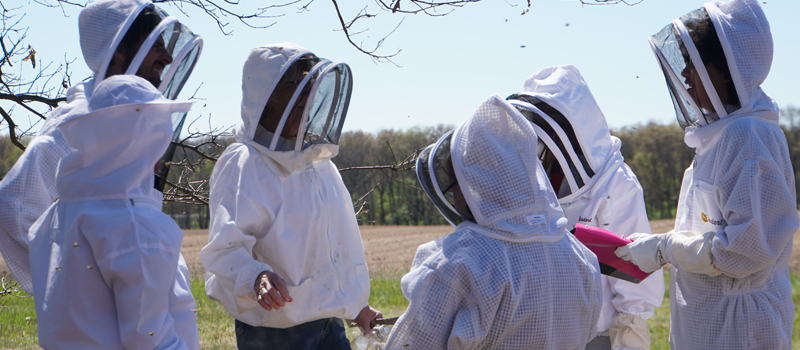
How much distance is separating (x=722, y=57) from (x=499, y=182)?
1.55 metres

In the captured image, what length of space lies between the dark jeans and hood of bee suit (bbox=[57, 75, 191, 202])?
3.33 ft

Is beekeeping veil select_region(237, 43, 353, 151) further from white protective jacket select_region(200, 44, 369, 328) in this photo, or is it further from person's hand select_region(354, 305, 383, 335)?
person's hand select_region(354, 305, 383, 335)

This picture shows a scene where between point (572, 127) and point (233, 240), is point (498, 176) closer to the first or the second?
point (233, 240)

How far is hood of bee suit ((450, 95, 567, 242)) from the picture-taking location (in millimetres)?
2139

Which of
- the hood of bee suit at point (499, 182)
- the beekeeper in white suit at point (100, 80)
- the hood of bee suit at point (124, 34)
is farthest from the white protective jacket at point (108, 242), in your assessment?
the hood of bee suit at point (499, 182)

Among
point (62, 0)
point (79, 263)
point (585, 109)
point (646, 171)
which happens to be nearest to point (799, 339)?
point (585, 109)

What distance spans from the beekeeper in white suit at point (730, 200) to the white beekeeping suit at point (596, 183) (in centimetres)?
37

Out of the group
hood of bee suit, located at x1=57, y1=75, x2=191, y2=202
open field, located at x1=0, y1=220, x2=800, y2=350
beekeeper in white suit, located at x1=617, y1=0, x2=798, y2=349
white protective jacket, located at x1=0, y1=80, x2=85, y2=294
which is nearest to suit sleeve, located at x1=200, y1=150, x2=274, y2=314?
hood of bee suit, located at x1=57, y1=75, x2=191, y2=202

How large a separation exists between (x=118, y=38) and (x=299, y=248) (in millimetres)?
1290

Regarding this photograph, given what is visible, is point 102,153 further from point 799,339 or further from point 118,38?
point 799,339

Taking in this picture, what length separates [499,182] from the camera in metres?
2.14

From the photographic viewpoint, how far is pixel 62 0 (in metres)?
4.61

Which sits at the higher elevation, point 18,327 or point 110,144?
point 110,144

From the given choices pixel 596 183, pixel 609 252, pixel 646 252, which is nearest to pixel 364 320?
pixel 609 252
